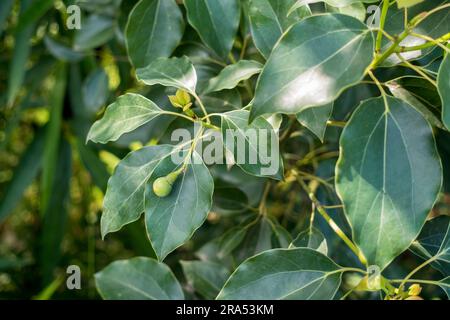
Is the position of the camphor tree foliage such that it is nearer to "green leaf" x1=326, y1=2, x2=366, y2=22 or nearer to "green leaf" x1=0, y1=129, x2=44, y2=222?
"green leaf" x1=326, y1=2, x2=366, y2=22

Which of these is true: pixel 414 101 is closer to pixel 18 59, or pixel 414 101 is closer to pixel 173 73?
pixel 173 73

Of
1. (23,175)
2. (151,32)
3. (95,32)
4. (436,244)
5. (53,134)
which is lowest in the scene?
(23,175)

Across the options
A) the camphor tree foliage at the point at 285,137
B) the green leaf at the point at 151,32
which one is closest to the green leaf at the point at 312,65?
the camphor tree foliage at the point at 285,137

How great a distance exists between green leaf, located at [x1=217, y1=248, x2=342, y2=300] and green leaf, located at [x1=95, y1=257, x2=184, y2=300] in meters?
→ 0.23

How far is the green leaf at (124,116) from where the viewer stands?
0.68 m

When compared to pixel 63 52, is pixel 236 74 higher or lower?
higher

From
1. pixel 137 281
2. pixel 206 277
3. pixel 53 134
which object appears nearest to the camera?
pixel 137 281

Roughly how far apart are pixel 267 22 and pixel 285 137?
0.64ft

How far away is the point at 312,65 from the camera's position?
0.54 meters

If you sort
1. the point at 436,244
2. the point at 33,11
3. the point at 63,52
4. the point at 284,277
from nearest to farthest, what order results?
the point at 284,277
the point at 436,244
the point at 33,11
the point at 63,52

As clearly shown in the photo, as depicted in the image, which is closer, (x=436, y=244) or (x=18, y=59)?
(x=436, y=244)

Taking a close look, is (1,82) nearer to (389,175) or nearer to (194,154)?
(194,154)

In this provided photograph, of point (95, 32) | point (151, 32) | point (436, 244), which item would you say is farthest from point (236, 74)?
point (95, 32)
